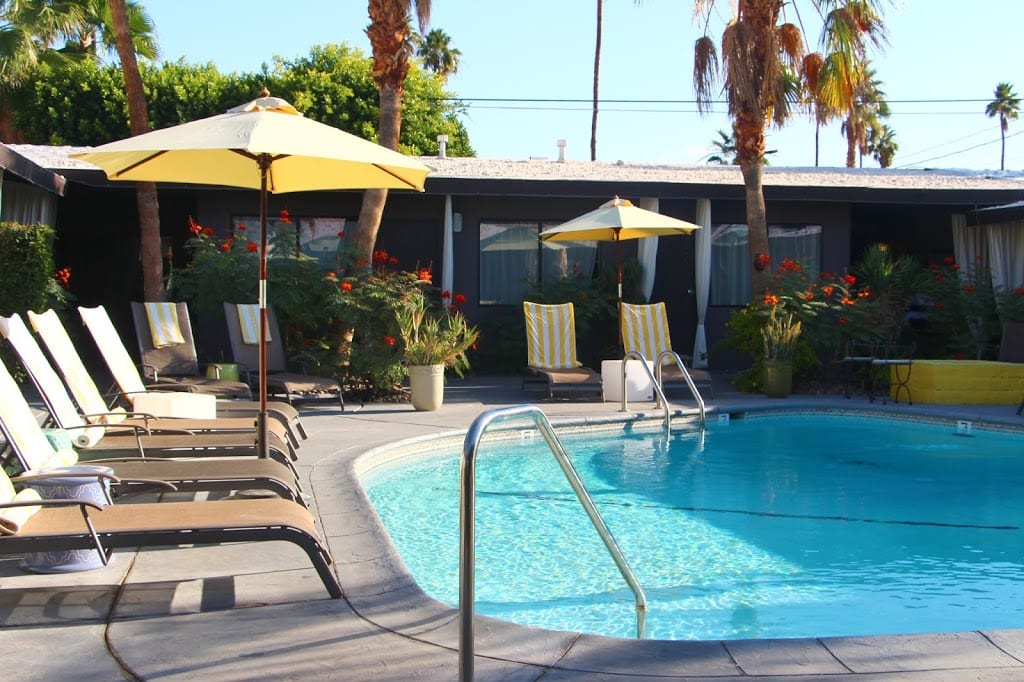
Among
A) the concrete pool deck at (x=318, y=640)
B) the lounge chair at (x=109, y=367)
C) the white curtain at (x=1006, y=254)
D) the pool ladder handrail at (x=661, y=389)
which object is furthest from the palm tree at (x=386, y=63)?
the white curtain at (x=1006, y=254)

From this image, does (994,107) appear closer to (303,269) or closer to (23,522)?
(303,269)

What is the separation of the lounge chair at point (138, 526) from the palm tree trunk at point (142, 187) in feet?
30.8

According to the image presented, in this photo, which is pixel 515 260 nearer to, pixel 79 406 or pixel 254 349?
pixel 254 349

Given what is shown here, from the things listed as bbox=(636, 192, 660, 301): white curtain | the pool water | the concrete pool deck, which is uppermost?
bbox=(636, 192, 660, 301): white curtain

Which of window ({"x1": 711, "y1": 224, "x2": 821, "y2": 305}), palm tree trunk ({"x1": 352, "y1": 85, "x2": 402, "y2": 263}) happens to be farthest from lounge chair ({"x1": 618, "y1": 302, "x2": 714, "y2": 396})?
window ({"x1": 711, "y1": 224, "x2": 821, "y2": 305})

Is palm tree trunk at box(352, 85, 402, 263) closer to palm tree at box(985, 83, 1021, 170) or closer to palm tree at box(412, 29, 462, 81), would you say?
palm tree at box(412, 29, 462, 81)

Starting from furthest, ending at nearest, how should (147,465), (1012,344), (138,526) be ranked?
1. (1012,344)
2. (147,465)
3. (138,526)

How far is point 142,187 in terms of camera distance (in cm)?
1337

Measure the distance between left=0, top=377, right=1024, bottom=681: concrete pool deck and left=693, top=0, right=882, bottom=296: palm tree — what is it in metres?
10.8

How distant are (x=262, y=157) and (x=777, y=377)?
874cm

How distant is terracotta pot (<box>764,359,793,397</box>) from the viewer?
520 inches

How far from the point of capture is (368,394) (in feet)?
41.0

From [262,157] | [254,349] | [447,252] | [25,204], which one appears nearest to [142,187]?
[25,204]

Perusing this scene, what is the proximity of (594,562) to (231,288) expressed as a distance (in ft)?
26.3
